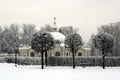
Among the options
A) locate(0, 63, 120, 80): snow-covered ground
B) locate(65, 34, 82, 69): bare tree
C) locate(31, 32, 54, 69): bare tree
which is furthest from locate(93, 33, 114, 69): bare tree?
locate(0, 63, 120, 80): snow-covered ground

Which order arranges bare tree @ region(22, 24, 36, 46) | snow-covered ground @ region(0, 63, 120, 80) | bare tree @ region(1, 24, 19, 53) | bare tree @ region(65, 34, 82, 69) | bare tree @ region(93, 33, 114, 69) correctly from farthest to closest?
bare tree @ region(22, 24, 36, 46) → bare tree @ region(1, 24, 19, 53) → bare tree @ region(65, 34, 82, 69) → bare tree @ region(93, 33, 114, 69) → snow-covered ground @ region(0, 63, 120, 80)

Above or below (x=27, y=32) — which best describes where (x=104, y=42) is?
below

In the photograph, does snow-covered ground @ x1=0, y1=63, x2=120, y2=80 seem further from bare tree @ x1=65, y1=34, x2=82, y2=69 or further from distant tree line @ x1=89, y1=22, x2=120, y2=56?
distant tree line @ x1=89, y1=22, x2=120, y2=56

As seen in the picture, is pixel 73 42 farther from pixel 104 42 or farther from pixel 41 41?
pixel 41 41

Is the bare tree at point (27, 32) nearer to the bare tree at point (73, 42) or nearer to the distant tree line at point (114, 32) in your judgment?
the distant tree line at point (114, 32)

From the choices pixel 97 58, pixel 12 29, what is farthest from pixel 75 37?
pixel 12 29

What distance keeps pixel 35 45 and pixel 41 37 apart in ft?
4.48

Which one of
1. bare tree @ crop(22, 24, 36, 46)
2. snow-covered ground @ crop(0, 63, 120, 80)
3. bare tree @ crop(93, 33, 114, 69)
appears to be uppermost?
bare tree @ crop(22, 24, 36, 46)

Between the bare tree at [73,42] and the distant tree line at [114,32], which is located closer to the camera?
the bare tree at [73,42]

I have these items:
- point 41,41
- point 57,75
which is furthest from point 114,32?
point 57,75

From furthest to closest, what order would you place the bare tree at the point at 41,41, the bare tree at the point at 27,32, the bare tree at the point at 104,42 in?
the bare tree at the point at 27,32
the bare tree at the point at 104,42
the bare tree at the point at 41,41

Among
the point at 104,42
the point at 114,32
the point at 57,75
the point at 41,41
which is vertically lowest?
the point at 57,75

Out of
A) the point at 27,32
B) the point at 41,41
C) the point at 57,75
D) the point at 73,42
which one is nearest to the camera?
the point at 57,75

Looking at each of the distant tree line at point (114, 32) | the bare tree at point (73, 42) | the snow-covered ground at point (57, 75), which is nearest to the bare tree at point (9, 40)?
the distant tree line at point (114, 32)
